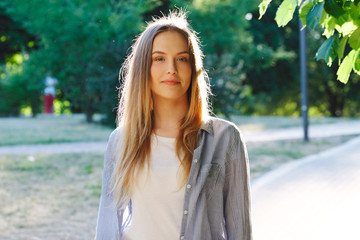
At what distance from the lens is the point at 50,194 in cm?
736

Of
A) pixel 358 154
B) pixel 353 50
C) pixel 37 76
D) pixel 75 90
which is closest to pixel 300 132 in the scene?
pixel 358 154

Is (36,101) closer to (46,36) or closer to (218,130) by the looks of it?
(46,36)

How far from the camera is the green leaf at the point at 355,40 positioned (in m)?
2.19

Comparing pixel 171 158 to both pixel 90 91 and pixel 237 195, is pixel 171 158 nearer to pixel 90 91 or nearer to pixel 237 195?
pixel 237 195

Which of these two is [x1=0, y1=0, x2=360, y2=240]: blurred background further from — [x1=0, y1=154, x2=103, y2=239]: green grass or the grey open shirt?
the grey open shirt

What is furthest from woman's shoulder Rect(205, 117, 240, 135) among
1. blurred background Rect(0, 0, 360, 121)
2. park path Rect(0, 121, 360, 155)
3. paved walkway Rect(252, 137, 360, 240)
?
blurred background Rect(0, 0, 360, 121)

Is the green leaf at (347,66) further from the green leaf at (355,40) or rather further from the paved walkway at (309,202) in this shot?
the paved walkway at (309,202)

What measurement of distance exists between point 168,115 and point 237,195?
1.69 ft

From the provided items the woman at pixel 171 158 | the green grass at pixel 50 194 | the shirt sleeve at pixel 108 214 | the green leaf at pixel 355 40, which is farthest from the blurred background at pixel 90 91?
the green leaf at pixel 355 40

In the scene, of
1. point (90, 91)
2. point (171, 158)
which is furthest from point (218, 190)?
point (90, 91)

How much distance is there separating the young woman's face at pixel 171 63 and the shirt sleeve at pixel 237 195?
0.36 metres

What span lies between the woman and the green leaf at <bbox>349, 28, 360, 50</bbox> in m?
0.61

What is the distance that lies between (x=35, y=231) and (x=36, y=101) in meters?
23.9

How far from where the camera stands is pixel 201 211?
217 cm
